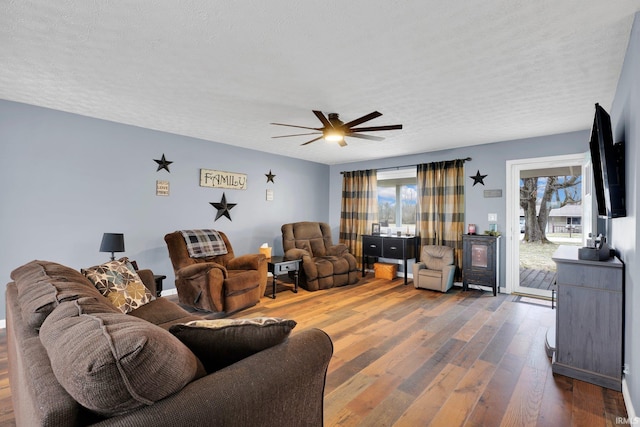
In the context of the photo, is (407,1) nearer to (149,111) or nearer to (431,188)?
A: (149,111)

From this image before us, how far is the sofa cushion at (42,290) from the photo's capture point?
1.28 metres

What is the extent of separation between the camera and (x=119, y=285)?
2486 millimetres

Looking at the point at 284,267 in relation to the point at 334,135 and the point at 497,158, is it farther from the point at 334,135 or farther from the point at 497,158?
the point at 497,158

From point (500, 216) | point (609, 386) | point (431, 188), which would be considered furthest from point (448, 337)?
point (431, 188)

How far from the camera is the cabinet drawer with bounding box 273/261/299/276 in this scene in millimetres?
4661

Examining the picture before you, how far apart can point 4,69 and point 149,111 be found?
120 cm

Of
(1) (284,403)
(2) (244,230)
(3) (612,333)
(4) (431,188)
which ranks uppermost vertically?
(4) (431,188)

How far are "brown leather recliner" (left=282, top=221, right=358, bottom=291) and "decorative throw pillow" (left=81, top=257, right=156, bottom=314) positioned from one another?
2.65m

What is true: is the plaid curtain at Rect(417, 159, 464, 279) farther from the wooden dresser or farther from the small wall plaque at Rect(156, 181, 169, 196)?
the small wall plaque at Rect(156, 181, 169, 196)

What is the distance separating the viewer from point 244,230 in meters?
5.50

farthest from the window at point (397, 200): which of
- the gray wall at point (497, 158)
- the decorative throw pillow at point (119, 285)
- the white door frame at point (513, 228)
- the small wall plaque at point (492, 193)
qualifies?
the decorative throw pillow at point (119, 285)

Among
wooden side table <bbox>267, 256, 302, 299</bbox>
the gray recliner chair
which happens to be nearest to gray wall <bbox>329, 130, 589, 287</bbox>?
the gray recliner chair

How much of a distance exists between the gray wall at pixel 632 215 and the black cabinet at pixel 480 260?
240 centimetres

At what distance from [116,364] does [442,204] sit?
5438 millimetres
